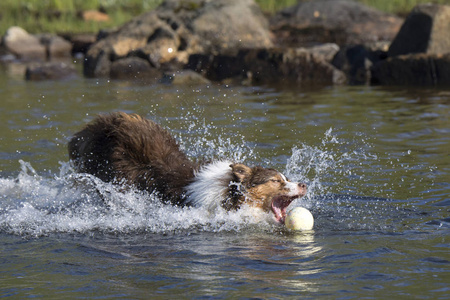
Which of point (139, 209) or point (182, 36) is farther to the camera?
point (182, 36)

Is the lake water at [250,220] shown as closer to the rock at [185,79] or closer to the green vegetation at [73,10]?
the rock at [185,79]

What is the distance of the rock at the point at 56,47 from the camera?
82.3 ft

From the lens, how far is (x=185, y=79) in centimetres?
1666

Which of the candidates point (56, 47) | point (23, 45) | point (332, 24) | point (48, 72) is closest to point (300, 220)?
point (48, 72)

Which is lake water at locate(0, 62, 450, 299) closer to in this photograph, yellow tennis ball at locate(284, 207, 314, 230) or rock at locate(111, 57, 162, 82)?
yellow tennis ball at locate(284, 207, 314, 230)

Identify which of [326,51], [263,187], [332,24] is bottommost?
[263,187]

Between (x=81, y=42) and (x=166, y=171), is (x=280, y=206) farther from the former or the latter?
(x=81, y=42)

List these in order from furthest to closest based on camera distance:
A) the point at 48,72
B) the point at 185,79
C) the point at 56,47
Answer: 1. the point at 56,47
2. the point at 48,72
3. the point at 185,79

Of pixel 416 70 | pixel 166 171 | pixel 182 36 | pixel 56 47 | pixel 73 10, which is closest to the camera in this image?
pixel 166 171

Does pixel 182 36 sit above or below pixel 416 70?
above

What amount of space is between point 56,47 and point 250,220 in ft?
65.0

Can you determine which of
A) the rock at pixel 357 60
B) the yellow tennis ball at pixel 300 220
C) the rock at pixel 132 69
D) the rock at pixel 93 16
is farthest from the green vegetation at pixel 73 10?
the yellow tennis ball at pixel 300 220

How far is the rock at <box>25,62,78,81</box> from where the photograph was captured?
744 inches

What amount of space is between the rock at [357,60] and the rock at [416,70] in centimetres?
75
